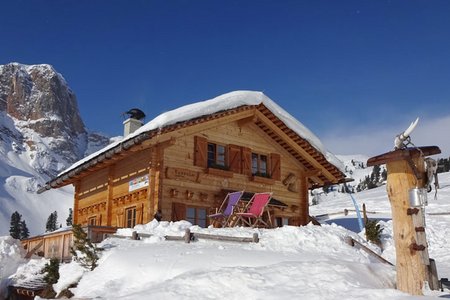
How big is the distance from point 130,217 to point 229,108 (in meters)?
5.04

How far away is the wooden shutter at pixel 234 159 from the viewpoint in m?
18.1

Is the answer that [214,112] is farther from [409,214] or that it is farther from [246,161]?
[409,214]

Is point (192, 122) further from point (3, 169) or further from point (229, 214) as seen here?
point (3, 169)

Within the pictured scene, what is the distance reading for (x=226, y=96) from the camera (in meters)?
17.9

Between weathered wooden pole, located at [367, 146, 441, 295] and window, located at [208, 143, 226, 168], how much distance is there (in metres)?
11.0

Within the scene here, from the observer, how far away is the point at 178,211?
52.7 ft

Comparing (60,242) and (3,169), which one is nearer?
(60,242)

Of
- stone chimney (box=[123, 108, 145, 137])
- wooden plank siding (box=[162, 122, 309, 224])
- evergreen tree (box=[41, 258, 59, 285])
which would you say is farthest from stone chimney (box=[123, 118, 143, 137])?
evergreen tree (box=[41, 258, 59, 285])

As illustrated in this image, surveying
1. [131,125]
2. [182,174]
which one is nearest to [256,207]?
[182,174]

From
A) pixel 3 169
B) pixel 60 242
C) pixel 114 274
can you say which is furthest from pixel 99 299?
pixel 3 169

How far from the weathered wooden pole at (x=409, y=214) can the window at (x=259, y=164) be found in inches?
472

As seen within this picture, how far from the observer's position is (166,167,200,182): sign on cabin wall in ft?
→ 52.8

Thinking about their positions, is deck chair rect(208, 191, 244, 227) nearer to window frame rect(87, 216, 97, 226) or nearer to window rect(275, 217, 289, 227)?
window rect(275, 217, 289, 227)

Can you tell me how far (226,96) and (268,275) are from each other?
10.9m
